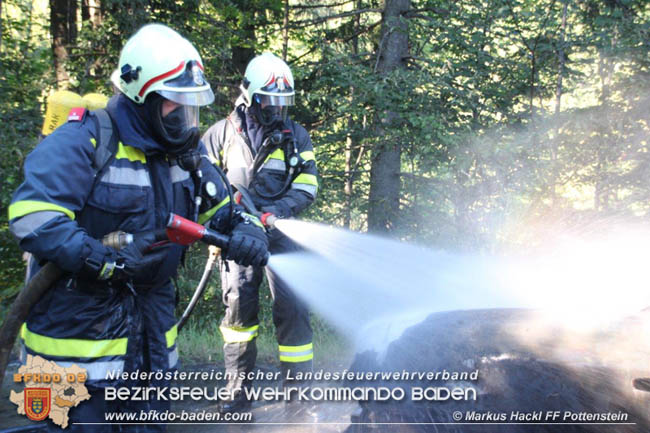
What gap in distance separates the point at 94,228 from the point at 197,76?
86 cm

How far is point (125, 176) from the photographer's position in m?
2.37

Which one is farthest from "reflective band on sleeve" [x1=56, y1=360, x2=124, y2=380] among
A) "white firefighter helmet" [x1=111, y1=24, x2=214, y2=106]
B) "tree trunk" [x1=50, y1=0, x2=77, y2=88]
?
"tree trunk" [x1=50, y1=0, x2=77, y2=88]

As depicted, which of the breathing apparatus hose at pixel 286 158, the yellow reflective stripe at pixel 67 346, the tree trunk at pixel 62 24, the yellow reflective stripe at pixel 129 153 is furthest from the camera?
the tree trunk at pixel 62 24

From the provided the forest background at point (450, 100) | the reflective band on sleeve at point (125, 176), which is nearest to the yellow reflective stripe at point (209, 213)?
the reflective band on sleeve at point (125, 176)

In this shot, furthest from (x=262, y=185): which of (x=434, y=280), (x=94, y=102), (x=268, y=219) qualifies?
(x=434, y=280)

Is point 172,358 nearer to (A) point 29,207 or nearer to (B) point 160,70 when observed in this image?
(A) point 29,207

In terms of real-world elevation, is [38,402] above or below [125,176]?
below

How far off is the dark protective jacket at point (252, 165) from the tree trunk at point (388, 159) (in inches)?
121

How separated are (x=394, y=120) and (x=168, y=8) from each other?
324 cm

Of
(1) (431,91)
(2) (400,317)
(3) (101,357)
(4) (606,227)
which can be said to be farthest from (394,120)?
(3) (101,357)

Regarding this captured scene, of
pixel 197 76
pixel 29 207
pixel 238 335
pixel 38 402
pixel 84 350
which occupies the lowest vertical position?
pixel 238 335

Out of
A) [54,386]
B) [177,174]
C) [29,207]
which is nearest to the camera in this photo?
[29,207]

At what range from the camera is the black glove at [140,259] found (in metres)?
2.27

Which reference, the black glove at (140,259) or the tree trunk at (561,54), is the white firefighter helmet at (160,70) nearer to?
the black glove at (140,259)
